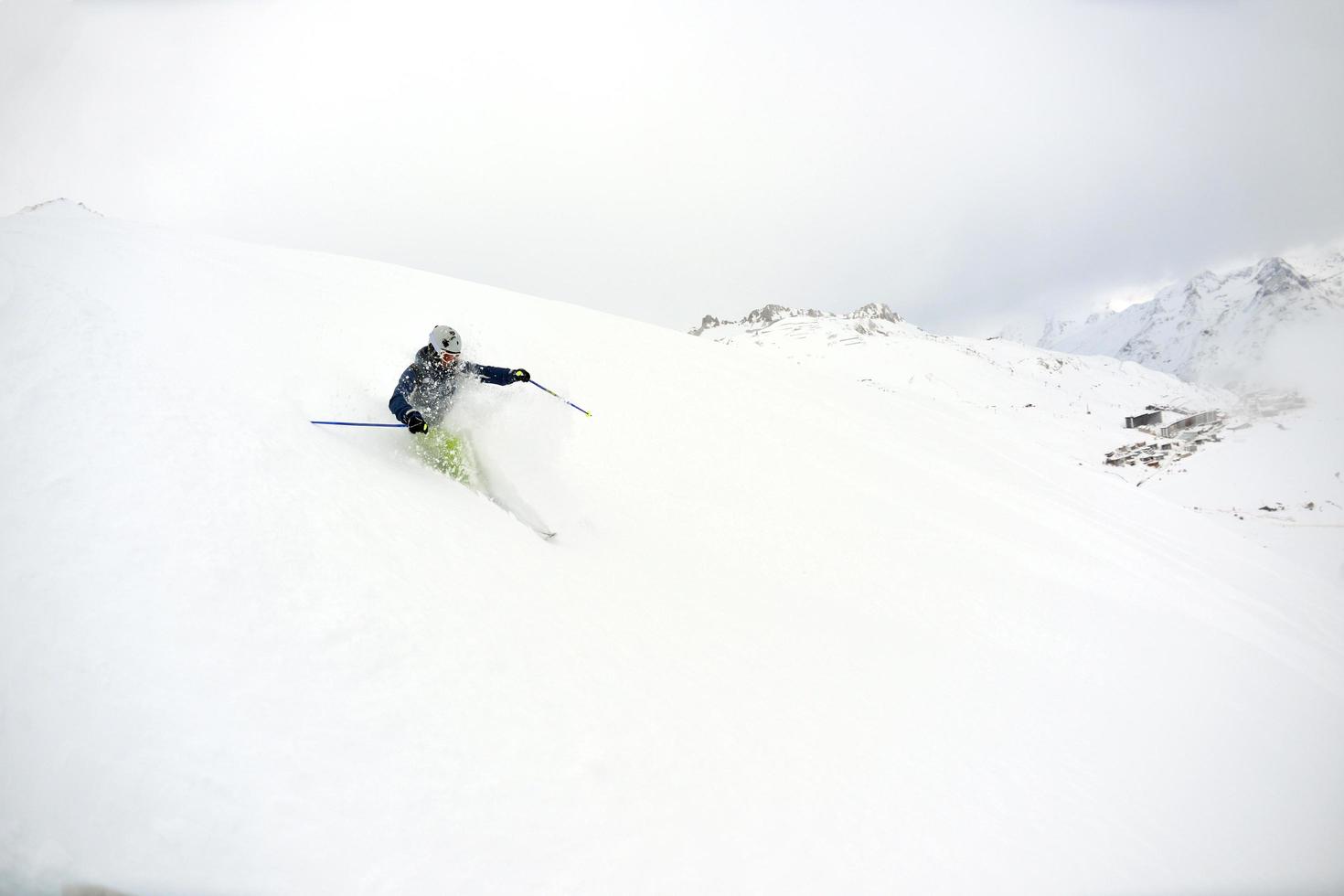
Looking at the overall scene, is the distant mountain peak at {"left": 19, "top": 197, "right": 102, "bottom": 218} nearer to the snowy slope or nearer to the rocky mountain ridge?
the snowy slope

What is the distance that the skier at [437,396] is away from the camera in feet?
21.5

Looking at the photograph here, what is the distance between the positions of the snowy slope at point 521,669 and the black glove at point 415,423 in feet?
1.46

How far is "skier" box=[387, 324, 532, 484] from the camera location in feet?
21.5

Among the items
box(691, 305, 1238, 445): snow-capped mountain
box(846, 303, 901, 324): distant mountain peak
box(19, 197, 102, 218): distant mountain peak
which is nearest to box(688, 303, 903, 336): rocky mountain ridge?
box(846, 303, 901, 324): distant mountain peak

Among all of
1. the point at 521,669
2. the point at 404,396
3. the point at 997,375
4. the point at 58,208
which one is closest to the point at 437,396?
the point at 404,396

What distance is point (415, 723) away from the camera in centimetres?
301

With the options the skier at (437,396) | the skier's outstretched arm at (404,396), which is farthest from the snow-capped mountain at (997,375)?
the skier's outstretched arm at (404,396)

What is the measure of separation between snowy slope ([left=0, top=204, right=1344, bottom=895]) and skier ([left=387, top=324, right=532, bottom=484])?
31cm

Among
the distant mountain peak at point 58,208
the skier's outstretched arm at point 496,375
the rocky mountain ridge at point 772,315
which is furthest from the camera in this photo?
the rocky mountain ridge at point 772,315

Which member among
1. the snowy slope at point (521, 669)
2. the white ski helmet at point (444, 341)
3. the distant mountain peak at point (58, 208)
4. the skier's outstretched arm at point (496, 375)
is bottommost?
the snowy slope at point (521, 669)

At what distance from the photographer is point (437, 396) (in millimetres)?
6926

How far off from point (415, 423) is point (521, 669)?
3.49 metres

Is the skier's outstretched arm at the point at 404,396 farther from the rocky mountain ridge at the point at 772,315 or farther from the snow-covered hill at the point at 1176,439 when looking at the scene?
the rocky mountain ridge at the point at 772,315

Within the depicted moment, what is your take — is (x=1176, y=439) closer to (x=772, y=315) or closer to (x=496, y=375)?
(x=496, y=375)
